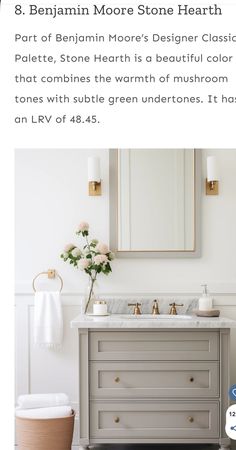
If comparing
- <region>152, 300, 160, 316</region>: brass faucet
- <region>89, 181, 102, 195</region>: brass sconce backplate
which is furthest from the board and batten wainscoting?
<region>89, 181, 102, 195</region>: brass sconce backplate

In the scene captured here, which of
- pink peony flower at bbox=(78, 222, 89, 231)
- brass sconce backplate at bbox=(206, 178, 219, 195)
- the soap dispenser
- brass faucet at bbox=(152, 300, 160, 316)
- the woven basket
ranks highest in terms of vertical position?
brass sconce backplate at bbox=(206, 178, 219, 195)

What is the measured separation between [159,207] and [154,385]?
30.1 inches

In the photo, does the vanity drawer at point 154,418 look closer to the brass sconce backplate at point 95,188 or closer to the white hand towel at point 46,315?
the white hand towel at point 46,315

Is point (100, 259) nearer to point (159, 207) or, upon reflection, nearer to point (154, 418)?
point (159, 207)

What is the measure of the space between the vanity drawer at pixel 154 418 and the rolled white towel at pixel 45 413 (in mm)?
114

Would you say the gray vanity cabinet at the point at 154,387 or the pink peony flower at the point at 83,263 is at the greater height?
the pink peony flower at the point at 83,263

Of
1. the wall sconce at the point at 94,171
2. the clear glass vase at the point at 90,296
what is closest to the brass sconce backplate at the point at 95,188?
the wall sconce at the point at 94,171

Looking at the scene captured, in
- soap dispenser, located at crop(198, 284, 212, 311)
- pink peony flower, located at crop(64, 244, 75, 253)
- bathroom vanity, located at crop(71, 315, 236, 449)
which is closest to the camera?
bathroom vanity, located at crop(71, 315, 236, 449)

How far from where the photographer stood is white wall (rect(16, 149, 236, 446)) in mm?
2369

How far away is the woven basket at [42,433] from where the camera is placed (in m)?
2.02

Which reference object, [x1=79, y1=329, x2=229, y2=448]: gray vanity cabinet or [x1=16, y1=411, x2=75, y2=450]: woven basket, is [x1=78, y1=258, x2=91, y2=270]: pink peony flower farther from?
[x1=16, y1=411, x2=75, y2=450]: woven basket

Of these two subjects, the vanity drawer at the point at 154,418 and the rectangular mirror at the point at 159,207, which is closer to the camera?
the vanity drawer at the point at 154,418
